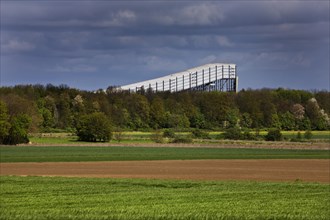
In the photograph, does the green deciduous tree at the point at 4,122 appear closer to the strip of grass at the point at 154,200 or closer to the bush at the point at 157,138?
the bush at the point at 157,138

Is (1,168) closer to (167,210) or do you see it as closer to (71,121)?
(167,210)

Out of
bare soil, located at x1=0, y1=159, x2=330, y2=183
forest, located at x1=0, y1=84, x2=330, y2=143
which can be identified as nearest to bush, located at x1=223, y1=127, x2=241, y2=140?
forest, located at x1=0, y1=84, x2=330, y2=143

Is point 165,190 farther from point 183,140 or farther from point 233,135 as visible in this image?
point 233,135

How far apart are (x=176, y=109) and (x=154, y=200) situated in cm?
12135

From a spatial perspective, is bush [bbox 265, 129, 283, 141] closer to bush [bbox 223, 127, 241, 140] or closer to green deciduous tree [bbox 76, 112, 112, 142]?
bush [bbox 223, 127, 241, 140]

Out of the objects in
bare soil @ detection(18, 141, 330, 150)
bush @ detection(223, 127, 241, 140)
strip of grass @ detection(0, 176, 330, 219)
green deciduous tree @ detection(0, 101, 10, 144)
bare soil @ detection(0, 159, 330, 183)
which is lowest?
bare soil @ detection(0, 159, 330, 183)

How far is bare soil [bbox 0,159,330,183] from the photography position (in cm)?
5094

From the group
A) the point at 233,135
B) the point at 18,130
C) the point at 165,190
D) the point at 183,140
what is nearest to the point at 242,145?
the point at 183,140

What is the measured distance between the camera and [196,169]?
59.3m

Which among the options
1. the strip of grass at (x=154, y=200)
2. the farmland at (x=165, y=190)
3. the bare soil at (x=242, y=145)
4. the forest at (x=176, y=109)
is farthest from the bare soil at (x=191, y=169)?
the forest at (x=176, y=109)

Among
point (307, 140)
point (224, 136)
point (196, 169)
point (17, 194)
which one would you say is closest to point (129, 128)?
point (224, 136)

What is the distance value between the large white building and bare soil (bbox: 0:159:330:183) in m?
109

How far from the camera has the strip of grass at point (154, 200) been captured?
2239 centimetres

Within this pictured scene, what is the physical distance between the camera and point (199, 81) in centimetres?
18300
